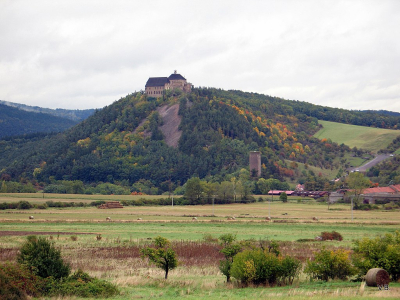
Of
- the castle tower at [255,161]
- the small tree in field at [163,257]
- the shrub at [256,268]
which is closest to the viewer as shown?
the shrub at [256,268]

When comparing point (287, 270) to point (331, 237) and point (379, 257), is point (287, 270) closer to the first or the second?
point (379, 257)

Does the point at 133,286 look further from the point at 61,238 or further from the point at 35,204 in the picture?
the point at 35,204

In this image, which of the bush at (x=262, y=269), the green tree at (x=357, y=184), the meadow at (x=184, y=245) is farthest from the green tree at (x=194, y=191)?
the bush at (x=262, y=269)

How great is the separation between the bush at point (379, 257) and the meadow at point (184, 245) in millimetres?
1315

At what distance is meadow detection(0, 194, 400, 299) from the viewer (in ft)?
89.1

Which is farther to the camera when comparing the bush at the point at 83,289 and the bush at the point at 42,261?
the bush at the point at 42,261

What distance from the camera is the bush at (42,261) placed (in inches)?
1109

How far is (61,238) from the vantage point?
165 feet

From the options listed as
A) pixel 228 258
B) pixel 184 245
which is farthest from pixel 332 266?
pixel 184 245

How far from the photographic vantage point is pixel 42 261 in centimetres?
2828

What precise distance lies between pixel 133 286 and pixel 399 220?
5551cm

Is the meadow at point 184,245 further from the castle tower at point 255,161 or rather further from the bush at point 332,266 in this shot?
the castle tower at point 255,161

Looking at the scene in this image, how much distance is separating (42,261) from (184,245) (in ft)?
61.6

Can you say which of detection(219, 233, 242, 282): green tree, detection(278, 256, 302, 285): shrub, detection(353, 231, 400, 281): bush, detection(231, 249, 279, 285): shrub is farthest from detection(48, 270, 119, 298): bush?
detection(353, 231, 400, 281): bush
